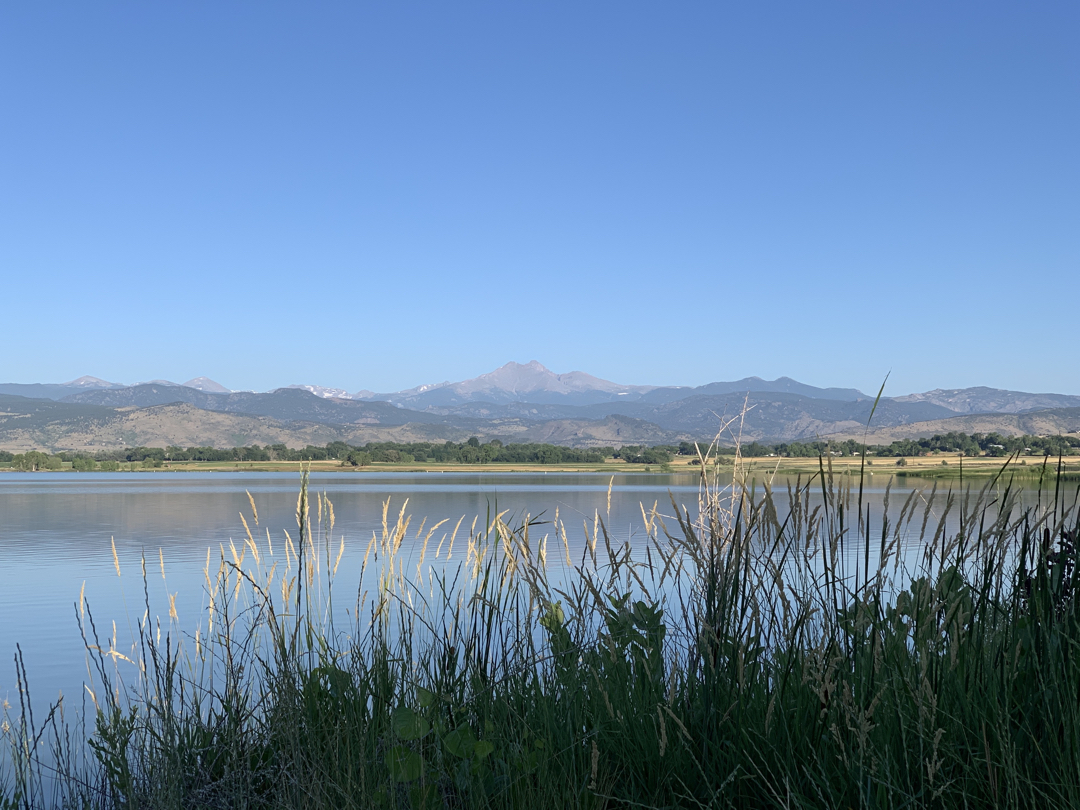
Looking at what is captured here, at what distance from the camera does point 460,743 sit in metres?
3.10

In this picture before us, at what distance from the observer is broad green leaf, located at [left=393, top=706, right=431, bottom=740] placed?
3.05m

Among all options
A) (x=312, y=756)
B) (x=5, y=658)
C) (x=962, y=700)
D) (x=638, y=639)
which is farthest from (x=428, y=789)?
(x=5, y=658)

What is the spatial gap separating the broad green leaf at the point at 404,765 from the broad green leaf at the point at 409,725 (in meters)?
0.07

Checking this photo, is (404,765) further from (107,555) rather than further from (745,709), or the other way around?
(107,555)

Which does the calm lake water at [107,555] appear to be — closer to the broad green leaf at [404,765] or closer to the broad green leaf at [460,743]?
the broad green leaf at [460,743]

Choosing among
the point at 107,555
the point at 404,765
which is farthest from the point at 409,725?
the point at 107,555

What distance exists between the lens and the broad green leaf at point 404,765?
3035 millimetres

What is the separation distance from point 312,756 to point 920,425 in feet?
502

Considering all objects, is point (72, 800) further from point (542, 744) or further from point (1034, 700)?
point (1034, 700)

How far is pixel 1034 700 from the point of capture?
2637 millimetres

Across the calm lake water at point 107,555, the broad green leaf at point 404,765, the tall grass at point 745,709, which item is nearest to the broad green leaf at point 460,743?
the tall grass at point 745,709

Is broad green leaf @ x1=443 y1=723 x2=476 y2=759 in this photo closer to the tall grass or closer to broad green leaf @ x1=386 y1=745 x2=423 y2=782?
the tall grass

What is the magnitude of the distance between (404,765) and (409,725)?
0.15 metres

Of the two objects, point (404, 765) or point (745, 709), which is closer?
point (745, 709)
